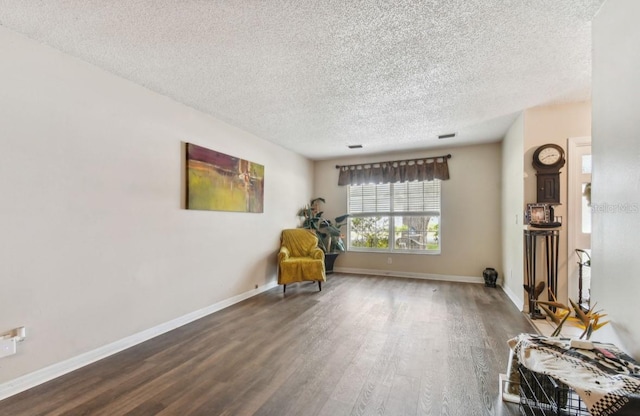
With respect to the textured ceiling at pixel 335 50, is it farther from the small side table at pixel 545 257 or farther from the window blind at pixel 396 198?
the window blind at pixel 396 198

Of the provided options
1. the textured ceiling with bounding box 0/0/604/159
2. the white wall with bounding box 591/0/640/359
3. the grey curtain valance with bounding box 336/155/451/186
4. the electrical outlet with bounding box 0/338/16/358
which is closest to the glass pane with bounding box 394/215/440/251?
the grey curtain valance with bounding box 336/155/451/186

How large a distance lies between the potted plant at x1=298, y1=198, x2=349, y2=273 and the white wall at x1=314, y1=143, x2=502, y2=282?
1066 millimetres

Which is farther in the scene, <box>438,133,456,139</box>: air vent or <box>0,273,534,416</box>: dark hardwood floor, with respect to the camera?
<box>438,133,456,139</box>: air vent

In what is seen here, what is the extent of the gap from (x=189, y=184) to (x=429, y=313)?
3147 mm

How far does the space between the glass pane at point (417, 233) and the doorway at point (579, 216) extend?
2.17 meters

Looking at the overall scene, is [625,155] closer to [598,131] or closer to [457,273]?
[598,131]

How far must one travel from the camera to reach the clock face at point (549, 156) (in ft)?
10.0

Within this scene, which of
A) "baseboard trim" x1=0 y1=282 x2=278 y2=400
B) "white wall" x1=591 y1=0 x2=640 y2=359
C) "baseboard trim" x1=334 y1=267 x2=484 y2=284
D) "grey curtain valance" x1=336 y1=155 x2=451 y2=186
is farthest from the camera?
"grey curtain valance" x1=336 y1=155 x2=451 y2=186

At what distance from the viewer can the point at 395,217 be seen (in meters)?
5.49

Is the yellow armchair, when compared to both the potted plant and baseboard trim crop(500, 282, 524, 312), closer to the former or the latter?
the potted plant

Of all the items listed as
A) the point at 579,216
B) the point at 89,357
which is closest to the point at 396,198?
the point at 579,216

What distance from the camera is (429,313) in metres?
3.28

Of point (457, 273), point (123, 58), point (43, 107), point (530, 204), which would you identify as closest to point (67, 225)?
point (43, 107)

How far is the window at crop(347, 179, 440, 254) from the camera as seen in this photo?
520 centimetres
